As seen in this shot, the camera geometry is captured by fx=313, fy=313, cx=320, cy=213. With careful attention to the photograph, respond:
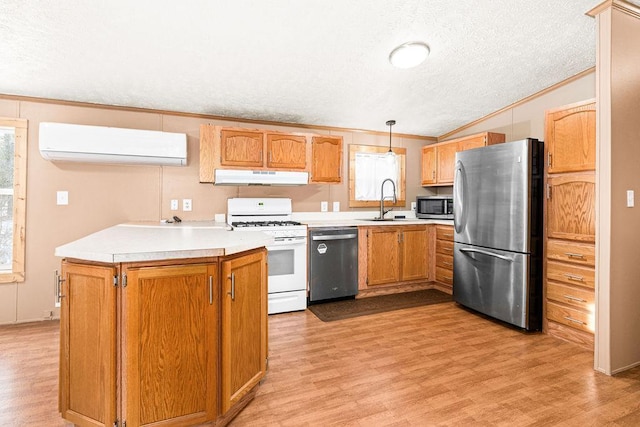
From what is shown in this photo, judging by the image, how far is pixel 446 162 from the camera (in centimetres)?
439

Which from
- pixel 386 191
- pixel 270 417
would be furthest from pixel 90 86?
pixel 386 191

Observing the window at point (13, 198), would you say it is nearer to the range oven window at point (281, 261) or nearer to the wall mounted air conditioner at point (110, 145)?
the wall mounted air conditioner at point (110, 145)

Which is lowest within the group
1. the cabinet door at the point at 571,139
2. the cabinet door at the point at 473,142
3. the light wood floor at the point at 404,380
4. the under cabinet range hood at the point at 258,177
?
the light wood floor at the point at 404,380

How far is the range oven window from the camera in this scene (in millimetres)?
3305

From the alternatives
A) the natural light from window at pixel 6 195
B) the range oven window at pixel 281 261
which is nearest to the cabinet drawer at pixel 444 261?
the range oven window at pixel 281 261

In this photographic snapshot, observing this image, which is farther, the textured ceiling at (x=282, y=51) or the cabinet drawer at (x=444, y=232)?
the cabinet drawer at (x=444, y=232)

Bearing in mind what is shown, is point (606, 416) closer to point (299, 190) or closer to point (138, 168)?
point (299, 190)

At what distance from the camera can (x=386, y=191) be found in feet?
15.3

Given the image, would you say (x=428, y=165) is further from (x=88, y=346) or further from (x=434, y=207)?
(x=88, y=346)

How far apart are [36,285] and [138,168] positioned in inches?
58.2

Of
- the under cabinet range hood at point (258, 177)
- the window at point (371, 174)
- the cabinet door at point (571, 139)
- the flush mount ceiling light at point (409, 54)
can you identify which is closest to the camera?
the cabinet door at point (571, 139)

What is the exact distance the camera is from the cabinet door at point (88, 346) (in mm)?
1390

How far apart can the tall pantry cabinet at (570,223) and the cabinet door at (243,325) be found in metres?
2.55

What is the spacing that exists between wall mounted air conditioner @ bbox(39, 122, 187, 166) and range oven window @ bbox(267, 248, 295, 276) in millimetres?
1401
